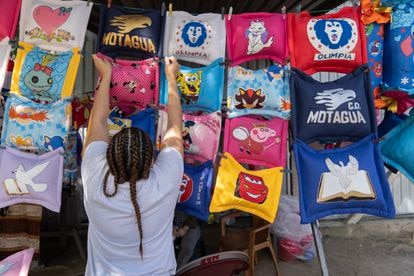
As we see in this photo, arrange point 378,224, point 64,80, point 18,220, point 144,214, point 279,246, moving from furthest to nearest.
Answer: point 378,224 < point 279,246 < point 18,220 < point 64,80 < point 144,214

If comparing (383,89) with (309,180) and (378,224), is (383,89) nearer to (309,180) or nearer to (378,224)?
(309,180)

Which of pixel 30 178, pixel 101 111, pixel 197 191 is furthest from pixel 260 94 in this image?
pixel 30 178

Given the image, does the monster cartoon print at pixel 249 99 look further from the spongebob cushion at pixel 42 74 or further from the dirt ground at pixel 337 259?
the dirt ground at pixel 337 259

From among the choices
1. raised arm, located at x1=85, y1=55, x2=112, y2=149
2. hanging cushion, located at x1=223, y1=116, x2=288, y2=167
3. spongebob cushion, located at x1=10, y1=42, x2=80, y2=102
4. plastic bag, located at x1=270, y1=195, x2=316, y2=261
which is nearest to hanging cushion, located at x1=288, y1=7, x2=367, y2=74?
hanging cushion, located at x1=223, y1=116, x2=288, y2=167

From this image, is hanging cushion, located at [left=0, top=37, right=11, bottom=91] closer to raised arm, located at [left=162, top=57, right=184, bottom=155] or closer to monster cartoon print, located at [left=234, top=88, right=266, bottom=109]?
raised arm, located at [left=162, top=57, right=184, bottom=155]

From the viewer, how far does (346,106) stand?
7.87ft

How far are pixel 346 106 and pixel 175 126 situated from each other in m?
1.14

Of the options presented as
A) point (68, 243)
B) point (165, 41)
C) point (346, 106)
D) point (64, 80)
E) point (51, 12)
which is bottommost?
point (68, 243)

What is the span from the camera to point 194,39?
96.1 inches

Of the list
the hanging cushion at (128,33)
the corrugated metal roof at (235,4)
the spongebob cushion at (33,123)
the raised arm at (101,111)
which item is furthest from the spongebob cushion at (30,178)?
the corrugated metal roof at (235,4)

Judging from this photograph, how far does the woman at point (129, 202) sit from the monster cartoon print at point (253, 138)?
2.73 feet

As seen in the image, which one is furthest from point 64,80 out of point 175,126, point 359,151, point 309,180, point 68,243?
point 68,243

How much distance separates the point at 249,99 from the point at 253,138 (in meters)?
0.23

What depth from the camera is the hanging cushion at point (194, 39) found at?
2.44 m
